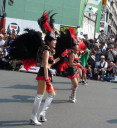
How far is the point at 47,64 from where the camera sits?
16.4ft

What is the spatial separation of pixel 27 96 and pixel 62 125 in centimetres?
280

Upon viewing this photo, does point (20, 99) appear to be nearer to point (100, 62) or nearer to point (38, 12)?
point (100, 62)

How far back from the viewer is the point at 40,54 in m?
5.03

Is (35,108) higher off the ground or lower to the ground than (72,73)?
lower

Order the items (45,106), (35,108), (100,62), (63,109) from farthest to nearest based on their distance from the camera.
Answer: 1. (100,62)
2. (63,109)
3. (45,106)
4. (35,108)

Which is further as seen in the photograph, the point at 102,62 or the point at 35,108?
the point at 102,62

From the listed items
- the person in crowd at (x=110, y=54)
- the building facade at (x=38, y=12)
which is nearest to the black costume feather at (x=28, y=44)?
the person in crowd at (x=110, y=54)

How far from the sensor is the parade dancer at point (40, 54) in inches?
196

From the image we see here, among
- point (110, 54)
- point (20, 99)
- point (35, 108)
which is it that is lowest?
point (20, 99)

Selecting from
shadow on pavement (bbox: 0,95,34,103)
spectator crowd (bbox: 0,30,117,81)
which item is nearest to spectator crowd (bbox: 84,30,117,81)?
spectator crowd (bbox: 0,30,117,81)

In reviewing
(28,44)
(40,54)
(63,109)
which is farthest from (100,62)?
(40,54)

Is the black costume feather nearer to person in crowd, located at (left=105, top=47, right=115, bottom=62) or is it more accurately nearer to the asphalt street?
the asphalt street

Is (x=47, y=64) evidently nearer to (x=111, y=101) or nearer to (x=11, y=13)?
(x=111, y=101)

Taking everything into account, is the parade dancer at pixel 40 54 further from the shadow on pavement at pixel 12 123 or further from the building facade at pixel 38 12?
the building facade at pixel 38 12
